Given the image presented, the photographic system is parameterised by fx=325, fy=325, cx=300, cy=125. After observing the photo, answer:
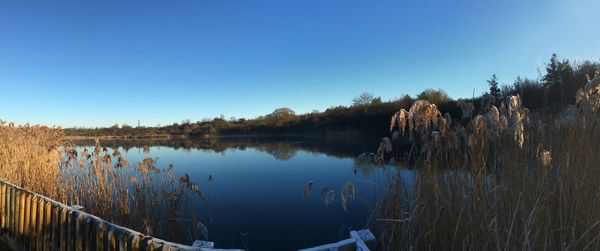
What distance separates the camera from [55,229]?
2855mm

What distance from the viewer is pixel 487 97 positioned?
2879 millimetres

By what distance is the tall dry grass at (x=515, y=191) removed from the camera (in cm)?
214

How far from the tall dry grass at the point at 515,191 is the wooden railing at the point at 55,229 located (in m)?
1.87

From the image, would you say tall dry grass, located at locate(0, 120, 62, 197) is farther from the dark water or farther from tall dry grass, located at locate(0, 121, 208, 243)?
the dark water

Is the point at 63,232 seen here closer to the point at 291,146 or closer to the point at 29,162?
the point at 29,162

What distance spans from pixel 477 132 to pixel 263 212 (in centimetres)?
497

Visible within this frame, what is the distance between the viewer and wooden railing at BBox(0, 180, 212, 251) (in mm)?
2150

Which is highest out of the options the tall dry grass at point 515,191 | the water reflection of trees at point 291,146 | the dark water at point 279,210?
the tall dry grass at point 515,191

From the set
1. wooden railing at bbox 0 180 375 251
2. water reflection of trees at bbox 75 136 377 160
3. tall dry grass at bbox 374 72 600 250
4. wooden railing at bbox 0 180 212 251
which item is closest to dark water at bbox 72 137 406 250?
tall dry grass at bbox 374 72 600 250

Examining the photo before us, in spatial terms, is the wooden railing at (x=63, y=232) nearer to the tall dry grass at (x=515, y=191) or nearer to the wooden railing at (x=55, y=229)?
the wooden railing at (x=55, y=229)

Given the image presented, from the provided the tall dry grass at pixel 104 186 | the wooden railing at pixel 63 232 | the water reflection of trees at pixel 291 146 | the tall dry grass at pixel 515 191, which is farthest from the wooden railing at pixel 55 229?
the water reflection of trees at pixel 291 146

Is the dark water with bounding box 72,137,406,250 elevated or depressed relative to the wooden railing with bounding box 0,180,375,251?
depressed

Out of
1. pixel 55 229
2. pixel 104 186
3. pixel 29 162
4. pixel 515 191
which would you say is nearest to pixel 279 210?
pixel 104 186

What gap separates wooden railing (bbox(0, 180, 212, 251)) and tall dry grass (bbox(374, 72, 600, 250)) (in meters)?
1.87
